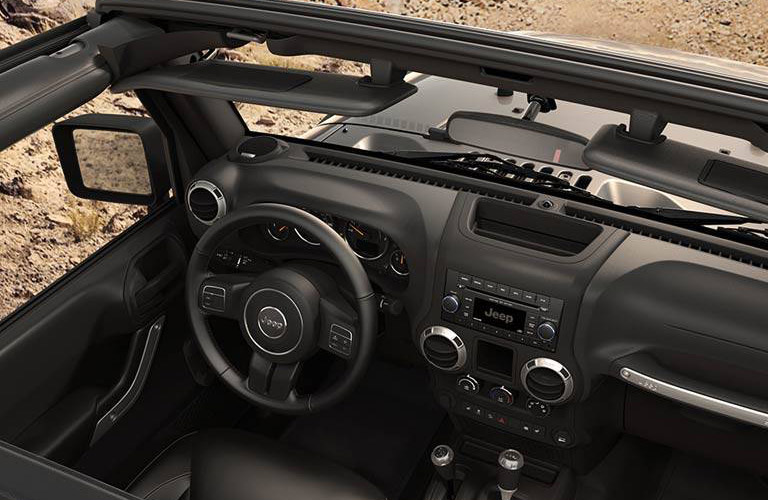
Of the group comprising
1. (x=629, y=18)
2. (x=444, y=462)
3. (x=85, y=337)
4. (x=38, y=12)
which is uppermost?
(x=85, y=337)

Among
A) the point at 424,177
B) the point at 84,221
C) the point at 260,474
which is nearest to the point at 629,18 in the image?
the point at 84,221

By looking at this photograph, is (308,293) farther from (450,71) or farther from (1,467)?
(1,467)

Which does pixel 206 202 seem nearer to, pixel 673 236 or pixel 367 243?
pixel 367 243

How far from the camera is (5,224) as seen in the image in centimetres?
602

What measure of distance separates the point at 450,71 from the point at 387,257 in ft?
2.40

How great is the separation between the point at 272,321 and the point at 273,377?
18 cm

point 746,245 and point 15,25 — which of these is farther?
point 15,25

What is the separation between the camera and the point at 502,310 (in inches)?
90.3

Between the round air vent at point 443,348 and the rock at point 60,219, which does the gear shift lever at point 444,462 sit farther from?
the rock at point 60,219

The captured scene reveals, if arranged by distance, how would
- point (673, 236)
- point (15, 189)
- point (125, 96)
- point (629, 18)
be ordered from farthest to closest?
1. point (629, 18)
2. point (125, 96)
3. point (15, 189)
4. point (673, 236)

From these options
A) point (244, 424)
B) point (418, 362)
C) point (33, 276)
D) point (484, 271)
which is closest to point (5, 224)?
point (33, 276)

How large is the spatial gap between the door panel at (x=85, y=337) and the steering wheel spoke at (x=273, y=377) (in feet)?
1.58

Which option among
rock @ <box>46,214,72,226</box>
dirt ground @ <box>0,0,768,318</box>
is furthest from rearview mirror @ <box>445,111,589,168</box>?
rock @ <box>46,214,72,226</box>

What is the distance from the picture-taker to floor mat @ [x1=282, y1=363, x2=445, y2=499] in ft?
9.40
